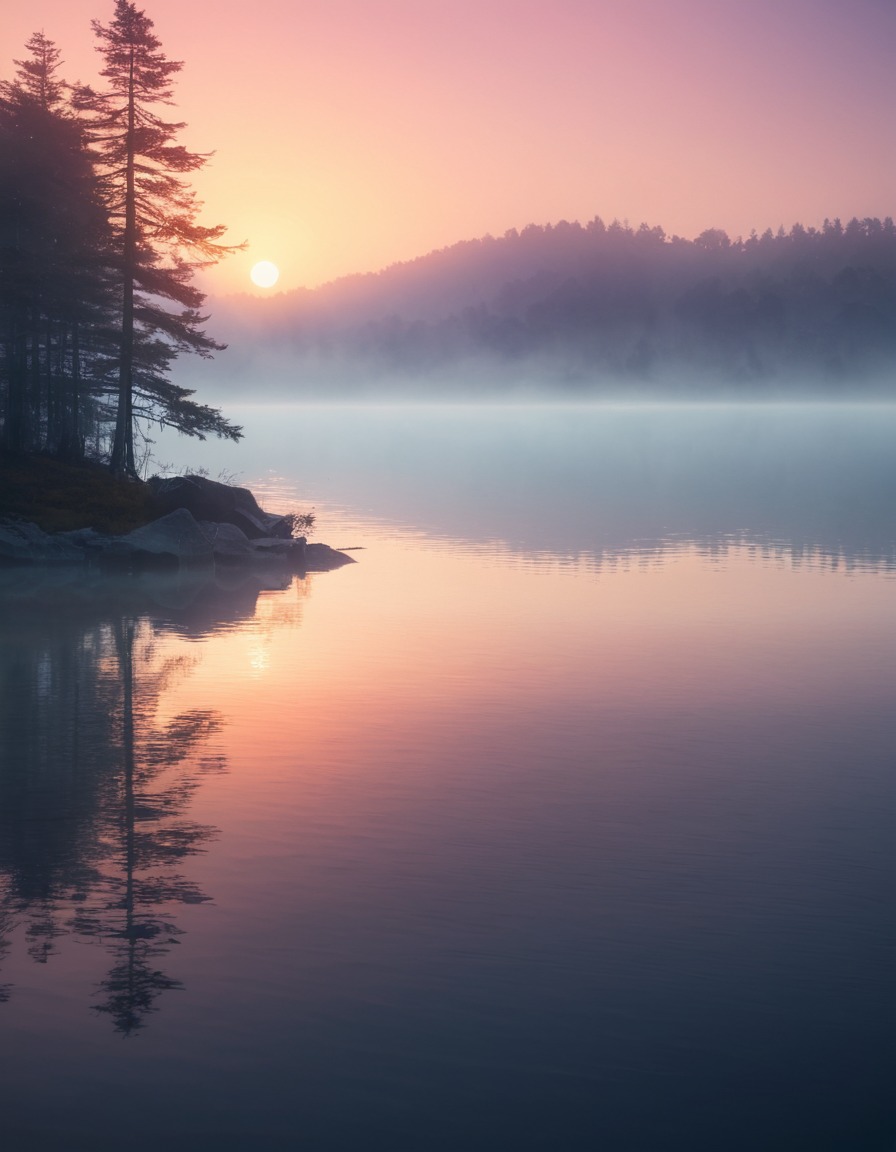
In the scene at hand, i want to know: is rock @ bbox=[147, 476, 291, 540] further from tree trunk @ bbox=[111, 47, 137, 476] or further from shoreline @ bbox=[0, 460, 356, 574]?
tree trunk @ bbox=[111, 47, 137, 476]

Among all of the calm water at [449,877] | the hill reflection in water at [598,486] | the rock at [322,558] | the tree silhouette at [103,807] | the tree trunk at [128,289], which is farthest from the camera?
the hill reflection in water at [598,486]

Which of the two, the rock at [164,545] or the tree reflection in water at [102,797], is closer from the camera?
the tree reflection in water at [102,797]

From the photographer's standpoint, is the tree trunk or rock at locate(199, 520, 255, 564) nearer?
rock at locate(199, 520, 255, 564)

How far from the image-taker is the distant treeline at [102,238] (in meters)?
39.2

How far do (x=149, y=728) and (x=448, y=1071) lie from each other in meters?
9.50

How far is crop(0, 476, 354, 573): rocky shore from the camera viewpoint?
33656 millimetres

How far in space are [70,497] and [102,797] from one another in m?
25.0

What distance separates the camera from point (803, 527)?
45250 mm

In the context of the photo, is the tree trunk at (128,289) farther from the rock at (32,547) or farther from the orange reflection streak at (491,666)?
the orange reflection streak at (491,666)

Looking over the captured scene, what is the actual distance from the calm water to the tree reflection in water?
54mm

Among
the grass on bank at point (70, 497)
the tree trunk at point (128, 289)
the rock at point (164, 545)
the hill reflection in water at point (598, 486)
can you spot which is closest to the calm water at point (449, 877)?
the rock at point (164, 545)

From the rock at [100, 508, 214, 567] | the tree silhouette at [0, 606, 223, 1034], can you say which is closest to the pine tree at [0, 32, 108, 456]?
the rock at [100, 508, 214, 567]

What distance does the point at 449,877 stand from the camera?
11.2 m

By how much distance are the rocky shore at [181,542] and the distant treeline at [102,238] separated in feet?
13.0
